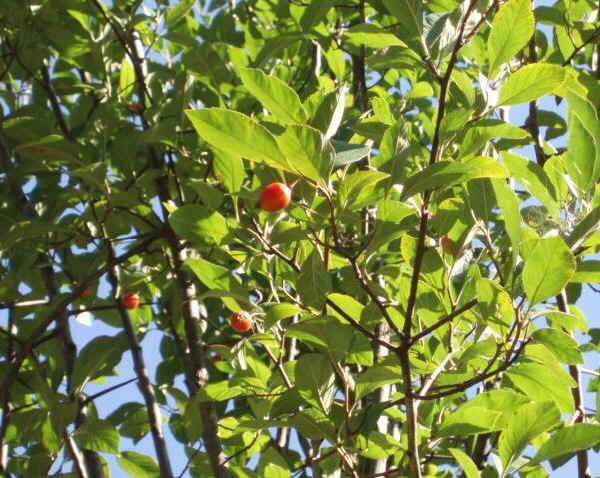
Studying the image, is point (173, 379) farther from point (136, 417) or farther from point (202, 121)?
point (202, 121)

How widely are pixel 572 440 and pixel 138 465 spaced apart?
1.37m

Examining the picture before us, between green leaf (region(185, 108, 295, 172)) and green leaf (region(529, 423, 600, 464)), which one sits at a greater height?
green leaf (region(185, 108, 295, 172))

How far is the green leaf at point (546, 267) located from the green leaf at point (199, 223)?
1.78 feet

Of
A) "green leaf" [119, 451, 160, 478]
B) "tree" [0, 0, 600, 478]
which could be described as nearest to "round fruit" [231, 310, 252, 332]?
"tree" [0, 0, 600, 478]

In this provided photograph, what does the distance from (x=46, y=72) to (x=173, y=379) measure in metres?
1.21

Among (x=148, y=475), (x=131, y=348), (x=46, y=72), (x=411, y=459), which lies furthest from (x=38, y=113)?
(x=411, y=459)

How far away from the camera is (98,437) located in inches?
84.5

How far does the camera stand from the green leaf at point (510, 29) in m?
1.30

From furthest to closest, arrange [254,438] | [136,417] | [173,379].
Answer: [173,379], [136,417], [254,438]

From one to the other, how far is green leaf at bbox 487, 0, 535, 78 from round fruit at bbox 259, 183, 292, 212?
0.39 m

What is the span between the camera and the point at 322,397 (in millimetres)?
1539

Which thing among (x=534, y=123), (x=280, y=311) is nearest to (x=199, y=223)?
(x=280, y=311)

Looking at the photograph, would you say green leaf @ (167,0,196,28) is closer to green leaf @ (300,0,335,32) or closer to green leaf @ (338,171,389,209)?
green leaf @ (300,0,335,32)

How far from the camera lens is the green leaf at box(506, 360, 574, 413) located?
149 centimetres
